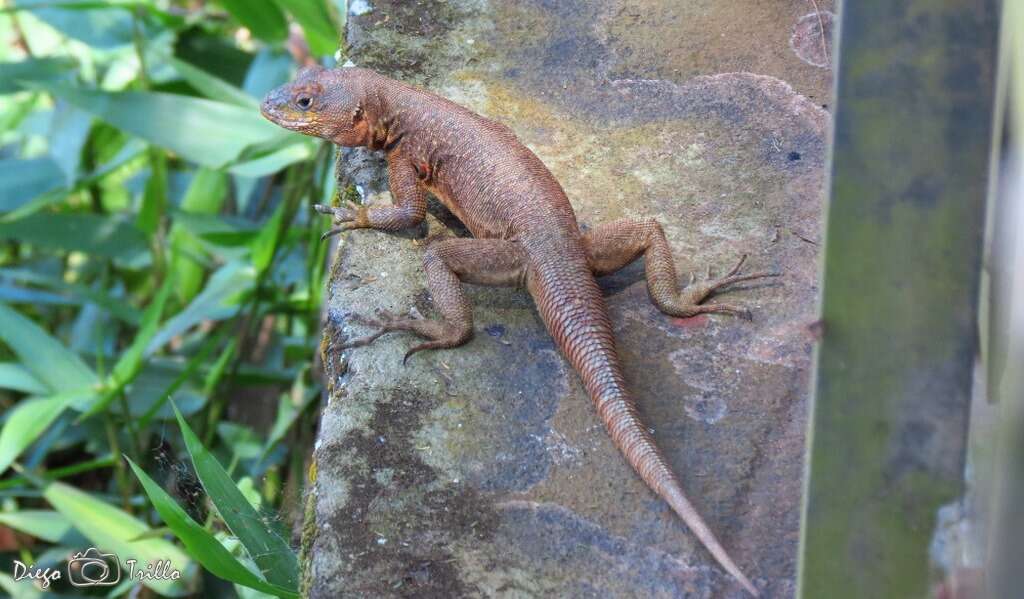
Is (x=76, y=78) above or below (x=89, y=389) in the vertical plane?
above

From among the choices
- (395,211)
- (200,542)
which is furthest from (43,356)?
(200,542)

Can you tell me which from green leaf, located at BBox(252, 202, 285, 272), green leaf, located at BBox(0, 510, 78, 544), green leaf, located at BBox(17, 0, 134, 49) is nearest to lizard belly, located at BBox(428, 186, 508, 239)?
green leaf, located at BBox(252, 202, 285, 272)

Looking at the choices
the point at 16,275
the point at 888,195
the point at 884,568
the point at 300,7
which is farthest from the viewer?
the point at 16,275

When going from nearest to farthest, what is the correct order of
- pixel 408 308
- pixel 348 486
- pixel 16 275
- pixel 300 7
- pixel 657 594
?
pixel 657 594 < pixel 348 486 < pixel 408 308 < pixel 300 7 < pixel 16 275

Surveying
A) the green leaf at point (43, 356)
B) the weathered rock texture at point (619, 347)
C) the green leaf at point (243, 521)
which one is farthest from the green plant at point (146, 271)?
the weathered rock texture at point (619, 347)

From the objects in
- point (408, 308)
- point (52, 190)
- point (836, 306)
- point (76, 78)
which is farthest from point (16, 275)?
point (836, 306)

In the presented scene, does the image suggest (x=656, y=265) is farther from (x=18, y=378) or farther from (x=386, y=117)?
(x=18, y=378)

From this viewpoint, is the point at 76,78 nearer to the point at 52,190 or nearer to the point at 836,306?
the point at 52,190
